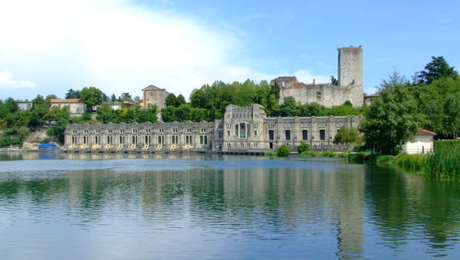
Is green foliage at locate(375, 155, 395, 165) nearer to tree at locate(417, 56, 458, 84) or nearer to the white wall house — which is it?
the white wall house

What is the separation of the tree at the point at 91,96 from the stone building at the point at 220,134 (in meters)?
13.0

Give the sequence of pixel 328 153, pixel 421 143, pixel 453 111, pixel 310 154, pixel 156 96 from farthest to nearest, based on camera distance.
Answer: pixel 156 96, pixel 310 154, pixel 328 153, pixel 453 111, pixel 421 143

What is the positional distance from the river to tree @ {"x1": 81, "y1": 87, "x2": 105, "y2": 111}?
103148 mm

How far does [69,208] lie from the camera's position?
22.7 m

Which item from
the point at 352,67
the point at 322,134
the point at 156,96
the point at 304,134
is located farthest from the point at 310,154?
the point at 156,96

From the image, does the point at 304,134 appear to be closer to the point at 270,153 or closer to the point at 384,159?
the point at 270,153

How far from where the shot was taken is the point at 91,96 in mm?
132625

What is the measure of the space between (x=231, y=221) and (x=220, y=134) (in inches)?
3336

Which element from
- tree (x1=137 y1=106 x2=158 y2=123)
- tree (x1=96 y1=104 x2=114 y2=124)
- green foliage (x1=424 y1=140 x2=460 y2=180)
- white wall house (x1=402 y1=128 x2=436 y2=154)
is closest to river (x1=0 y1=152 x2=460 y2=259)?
green foliage (x1=424 y1=140 x2=460 y2=180)

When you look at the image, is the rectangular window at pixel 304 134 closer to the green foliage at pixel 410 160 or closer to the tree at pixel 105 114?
the green foliage at pixel 410 160

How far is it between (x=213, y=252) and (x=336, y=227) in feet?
18.3

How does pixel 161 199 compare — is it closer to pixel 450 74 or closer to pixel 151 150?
pixel 450 74

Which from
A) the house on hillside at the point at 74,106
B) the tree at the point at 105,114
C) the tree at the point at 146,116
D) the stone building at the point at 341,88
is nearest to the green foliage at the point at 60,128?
the house on hillside at the point at 74,106

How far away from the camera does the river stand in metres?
15.0
